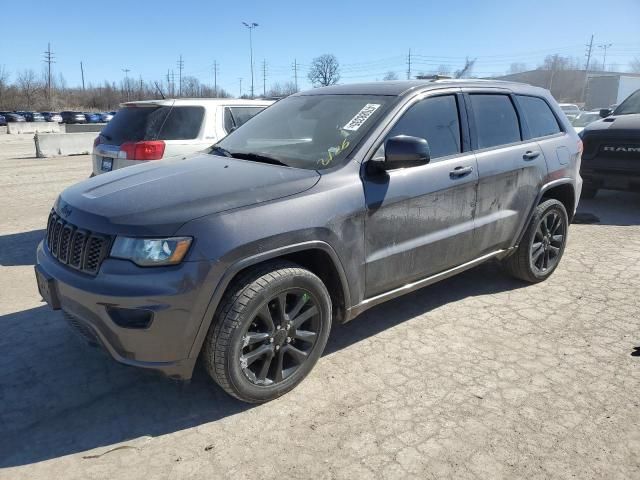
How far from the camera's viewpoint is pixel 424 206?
347 centimetres

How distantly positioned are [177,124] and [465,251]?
3.78 metres

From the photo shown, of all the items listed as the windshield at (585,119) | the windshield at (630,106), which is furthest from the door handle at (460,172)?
the windshield at (585,119)

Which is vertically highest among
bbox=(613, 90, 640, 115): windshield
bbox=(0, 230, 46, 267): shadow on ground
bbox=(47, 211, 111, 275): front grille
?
bbox=(613, 90, 640, 115): windshield

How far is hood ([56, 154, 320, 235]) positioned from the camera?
258 centimetres

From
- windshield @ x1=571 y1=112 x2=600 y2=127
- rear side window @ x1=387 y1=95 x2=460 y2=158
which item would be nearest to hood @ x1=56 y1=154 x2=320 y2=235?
rear side window @ x1=387 y1=95 x2=460 y2=158

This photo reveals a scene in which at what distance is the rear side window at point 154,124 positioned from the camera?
582cm

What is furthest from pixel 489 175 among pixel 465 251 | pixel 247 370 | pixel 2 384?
pixel 2 384

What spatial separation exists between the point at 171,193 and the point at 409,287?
1.76 metres

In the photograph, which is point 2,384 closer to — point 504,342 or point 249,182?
point 249,182

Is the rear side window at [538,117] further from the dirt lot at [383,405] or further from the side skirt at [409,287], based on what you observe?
the dirt lot at [383,405]

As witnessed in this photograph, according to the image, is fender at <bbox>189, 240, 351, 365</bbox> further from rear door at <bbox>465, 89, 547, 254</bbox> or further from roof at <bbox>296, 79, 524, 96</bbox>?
rear door at <bbox>465, 89, 547, 254</bbox>

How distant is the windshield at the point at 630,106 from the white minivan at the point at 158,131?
682cm

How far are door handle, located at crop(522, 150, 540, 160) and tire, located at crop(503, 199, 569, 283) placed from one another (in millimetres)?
469

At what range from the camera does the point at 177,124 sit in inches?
236
